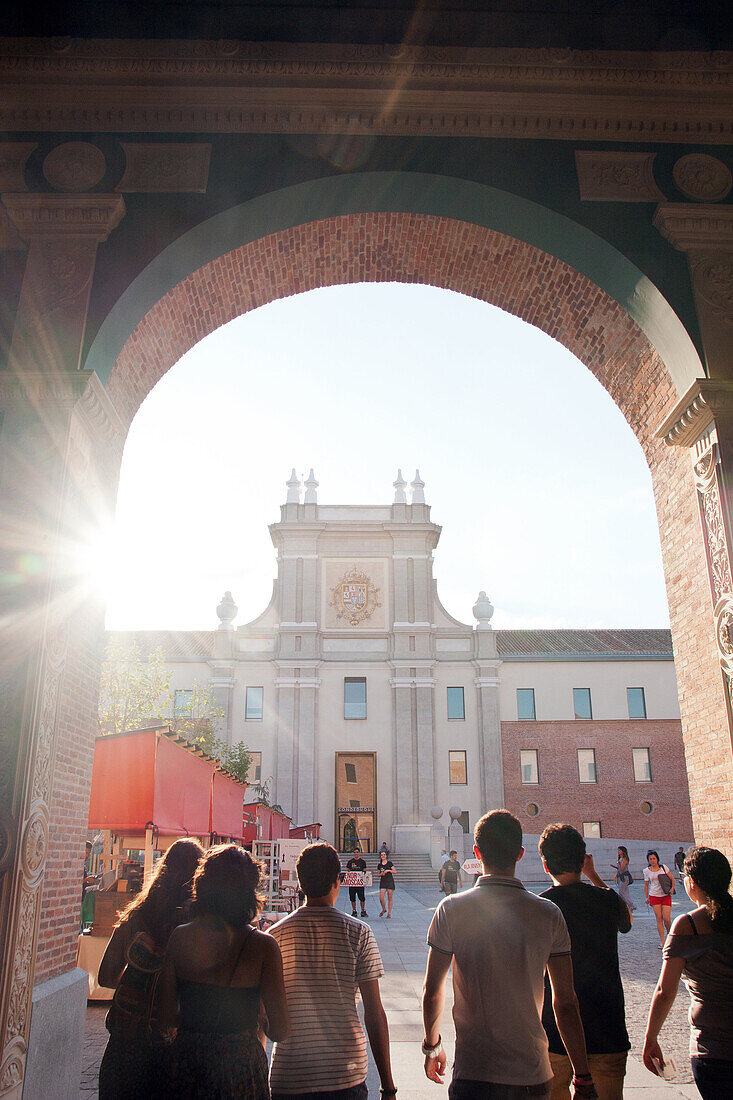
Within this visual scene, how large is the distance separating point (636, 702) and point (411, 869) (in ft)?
49.2

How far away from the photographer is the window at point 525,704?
4084 centimetres

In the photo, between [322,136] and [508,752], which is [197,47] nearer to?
[322,136]

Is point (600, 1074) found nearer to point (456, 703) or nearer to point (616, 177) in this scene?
point (616, 177)

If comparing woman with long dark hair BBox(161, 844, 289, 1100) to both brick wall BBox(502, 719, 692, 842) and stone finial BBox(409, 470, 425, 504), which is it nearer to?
brick wall BBox(502, 719, 692, 842)

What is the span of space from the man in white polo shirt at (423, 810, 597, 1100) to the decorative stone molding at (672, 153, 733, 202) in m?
6.29

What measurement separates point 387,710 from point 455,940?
3696 centimetres

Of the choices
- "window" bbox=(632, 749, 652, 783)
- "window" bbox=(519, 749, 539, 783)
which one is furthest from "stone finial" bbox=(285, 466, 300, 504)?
"window" bbox=(632, 749, 652, 783)

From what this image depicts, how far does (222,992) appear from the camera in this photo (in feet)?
10.00

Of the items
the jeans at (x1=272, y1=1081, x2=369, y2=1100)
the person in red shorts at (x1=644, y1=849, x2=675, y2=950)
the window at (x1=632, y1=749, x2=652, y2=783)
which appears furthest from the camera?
the window at (x1=632, y1=749, x2=652, y2=783)

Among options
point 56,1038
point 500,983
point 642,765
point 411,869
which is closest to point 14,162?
point 56,1038

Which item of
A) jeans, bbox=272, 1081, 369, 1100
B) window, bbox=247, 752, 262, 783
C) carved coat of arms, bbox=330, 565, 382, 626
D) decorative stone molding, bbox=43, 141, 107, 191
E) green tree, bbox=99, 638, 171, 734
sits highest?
carved coat of arms, bbox=330, 565, 382, 626

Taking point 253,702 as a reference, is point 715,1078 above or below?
below

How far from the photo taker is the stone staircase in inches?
1353

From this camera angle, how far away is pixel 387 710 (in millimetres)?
39875
